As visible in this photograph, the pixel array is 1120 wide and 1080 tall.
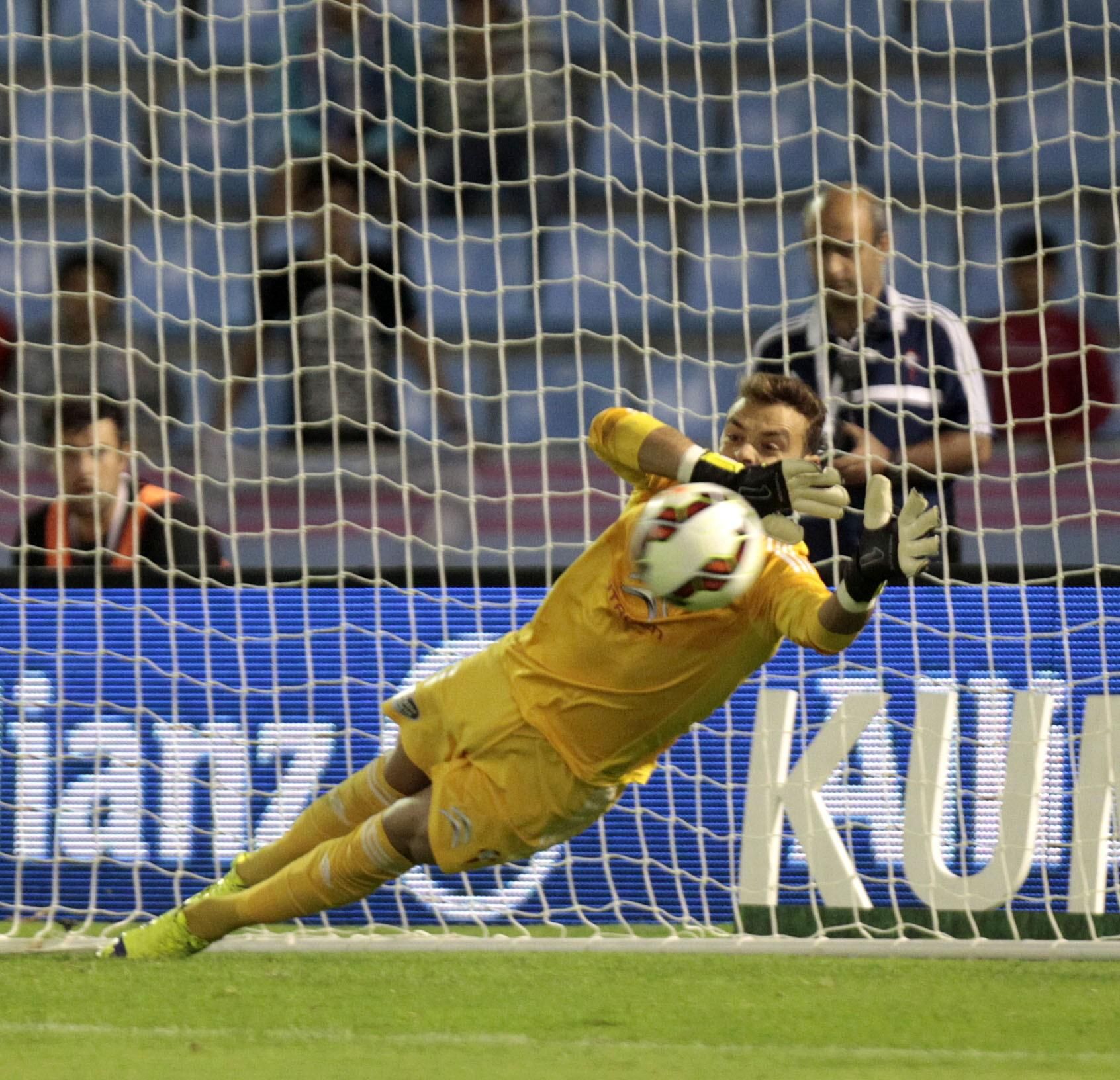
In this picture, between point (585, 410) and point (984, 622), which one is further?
point (585, 410)

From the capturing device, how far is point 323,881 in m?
4.35

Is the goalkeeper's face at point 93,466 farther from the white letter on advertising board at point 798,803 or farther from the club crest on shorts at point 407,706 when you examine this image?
the white letter on advertising board at point 798,803

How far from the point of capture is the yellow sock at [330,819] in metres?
4.57

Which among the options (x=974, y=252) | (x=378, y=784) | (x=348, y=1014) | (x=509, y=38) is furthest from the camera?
(x=974, y=252)

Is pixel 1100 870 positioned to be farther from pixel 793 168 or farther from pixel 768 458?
pixel 793 168

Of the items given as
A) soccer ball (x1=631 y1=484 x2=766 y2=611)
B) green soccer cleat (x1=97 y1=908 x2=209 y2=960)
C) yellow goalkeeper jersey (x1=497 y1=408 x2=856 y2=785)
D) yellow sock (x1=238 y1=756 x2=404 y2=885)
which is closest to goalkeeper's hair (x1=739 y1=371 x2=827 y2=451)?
yellow goalkeeper jersey (x1=497 y1=408 x2=856 y2=785)

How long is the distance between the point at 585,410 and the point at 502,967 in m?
2.92

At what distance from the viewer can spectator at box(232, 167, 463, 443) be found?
6.20 m

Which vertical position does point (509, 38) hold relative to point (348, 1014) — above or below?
above

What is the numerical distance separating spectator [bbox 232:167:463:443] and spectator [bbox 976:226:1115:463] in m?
1.98

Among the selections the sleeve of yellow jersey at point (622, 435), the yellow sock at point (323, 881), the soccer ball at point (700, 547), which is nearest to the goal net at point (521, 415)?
the yellow sock at point (323, 881)

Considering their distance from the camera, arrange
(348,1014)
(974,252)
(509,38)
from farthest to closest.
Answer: (974,252), (509,38), (348,1014)

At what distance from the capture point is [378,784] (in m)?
4.56

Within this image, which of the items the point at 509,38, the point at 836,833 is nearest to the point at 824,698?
the point at 836,833
